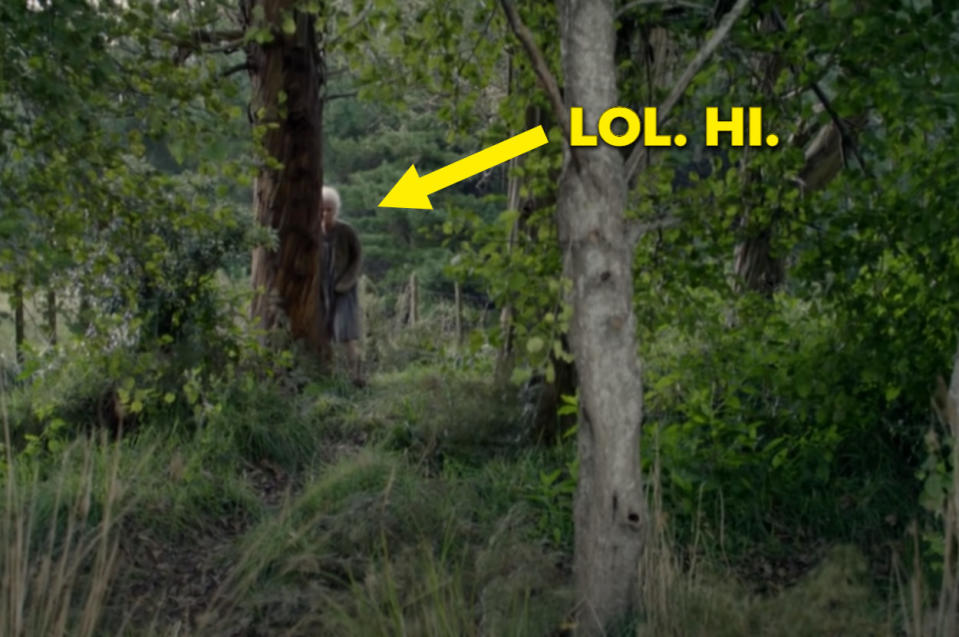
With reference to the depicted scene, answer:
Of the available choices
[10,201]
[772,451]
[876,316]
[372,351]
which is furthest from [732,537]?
[372,351]

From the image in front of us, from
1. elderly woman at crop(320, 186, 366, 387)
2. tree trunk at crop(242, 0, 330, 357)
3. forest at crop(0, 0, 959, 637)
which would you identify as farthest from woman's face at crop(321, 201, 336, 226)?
forest at crop(0, 0, 959, 637)

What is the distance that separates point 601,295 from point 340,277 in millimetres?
8542

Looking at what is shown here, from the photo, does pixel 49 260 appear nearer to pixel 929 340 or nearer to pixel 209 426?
pixel 209 426

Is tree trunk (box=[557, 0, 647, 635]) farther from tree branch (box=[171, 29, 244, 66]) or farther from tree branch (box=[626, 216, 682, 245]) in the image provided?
tree branch (box=[171, 29, 244, 66])

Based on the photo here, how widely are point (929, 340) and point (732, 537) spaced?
5.02 feet

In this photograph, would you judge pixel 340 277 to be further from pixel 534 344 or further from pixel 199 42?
pixel 534 344

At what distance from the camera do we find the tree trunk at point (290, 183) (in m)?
11.6

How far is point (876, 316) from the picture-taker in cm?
659

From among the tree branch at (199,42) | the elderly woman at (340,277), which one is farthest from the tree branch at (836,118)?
the elderly woman at (340,277)

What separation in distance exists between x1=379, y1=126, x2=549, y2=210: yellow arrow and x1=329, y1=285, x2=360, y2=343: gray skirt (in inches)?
216

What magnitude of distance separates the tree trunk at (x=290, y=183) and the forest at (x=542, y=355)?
6.59 ft

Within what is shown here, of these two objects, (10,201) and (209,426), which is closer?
(10,201)

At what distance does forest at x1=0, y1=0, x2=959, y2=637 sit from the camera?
16.1 feet

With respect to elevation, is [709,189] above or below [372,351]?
above
